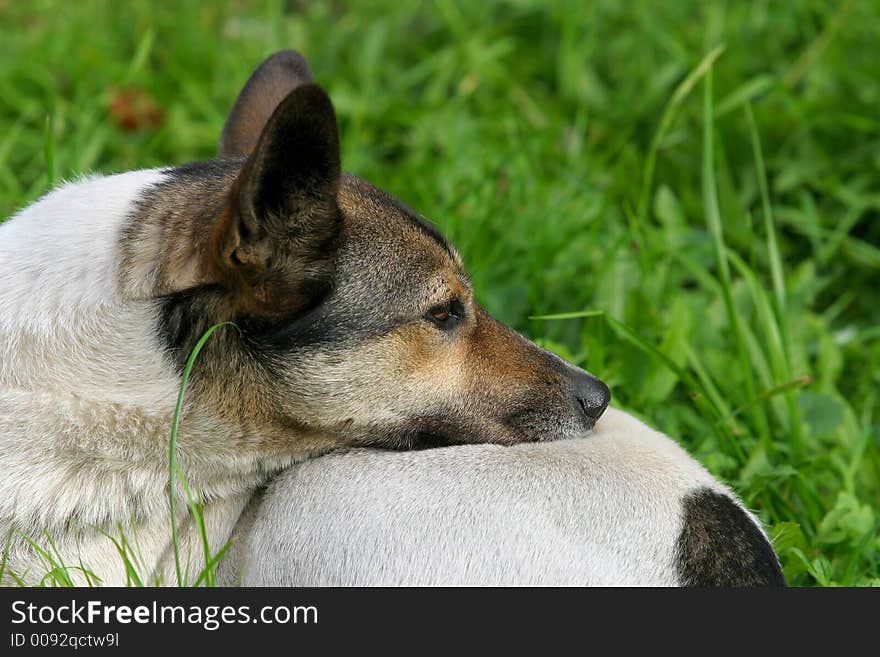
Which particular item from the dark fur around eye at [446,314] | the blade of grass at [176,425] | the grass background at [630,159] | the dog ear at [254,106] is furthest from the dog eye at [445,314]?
the dog ear at [254,106]

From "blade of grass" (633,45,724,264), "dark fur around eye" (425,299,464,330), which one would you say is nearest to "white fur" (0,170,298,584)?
"dark fur around eye" (425,299,464,330)

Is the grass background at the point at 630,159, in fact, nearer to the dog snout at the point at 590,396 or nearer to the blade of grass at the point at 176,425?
the dog snout at the point at 590,396

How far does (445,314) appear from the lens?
324 centimetres

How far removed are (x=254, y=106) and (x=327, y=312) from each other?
0.99 metres

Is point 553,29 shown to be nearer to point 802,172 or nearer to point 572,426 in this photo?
point 802,172

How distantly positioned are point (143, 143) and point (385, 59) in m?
1.50

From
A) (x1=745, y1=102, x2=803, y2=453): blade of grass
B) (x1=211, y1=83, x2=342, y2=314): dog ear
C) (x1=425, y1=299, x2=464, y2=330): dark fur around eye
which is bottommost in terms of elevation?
(x1=745, y1=102, x2=803, y2=453): blade of grass

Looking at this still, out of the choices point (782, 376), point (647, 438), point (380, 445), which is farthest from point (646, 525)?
point (782, 376)

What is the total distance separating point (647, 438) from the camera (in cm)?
326

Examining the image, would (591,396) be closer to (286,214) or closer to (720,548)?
(720,548)

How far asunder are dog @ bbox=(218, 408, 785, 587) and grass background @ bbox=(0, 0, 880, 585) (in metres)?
0.61

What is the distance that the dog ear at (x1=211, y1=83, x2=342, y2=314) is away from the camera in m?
2.65

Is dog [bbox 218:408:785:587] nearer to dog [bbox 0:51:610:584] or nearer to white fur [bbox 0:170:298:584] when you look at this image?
dog [bbox 0:51:610:584]

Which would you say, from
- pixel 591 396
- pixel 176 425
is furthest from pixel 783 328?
pixel 176 425
